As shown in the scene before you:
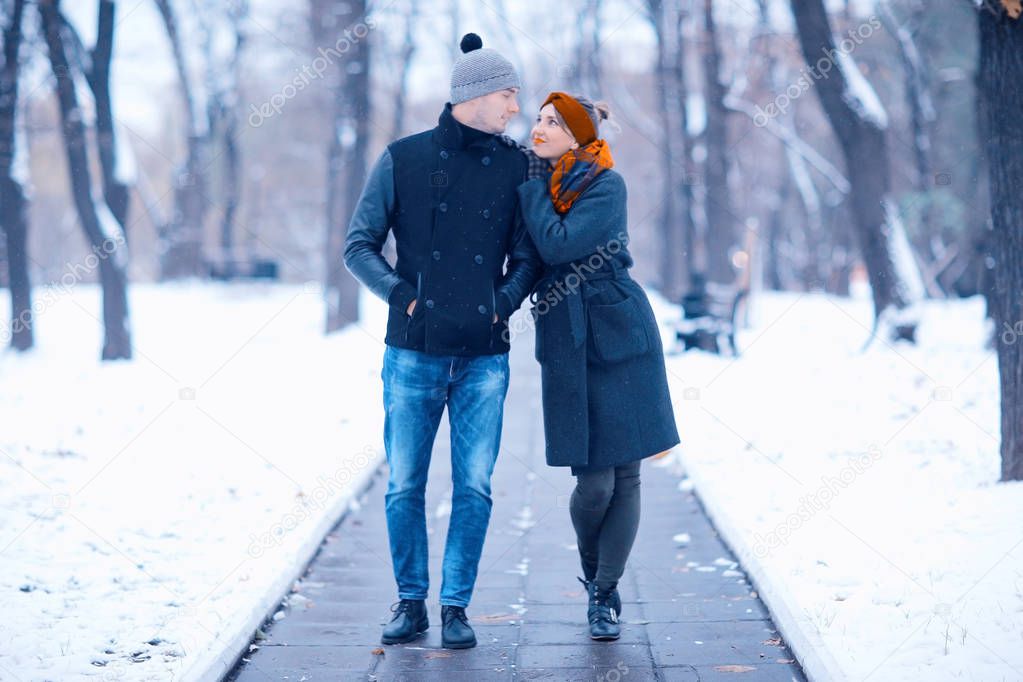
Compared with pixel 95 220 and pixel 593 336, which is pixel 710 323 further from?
pixel 593 336

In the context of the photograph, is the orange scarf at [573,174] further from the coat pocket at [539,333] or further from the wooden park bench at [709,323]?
the wooden park bench at [709,323]

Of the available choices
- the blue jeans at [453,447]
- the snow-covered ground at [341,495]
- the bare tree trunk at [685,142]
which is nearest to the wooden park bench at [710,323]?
the snow-covered ground at [341,495]

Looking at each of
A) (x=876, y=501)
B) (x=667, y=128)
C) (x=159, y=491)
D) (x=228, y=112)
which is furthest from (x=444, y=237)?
(x=228, y=112)

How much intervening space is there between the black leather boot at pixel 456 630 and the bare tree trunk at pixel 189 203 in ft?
89.4

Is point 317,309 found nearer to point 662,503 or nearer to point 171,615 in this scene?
point 662,503

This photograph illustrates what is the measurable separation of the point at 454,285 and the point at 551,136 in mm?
662

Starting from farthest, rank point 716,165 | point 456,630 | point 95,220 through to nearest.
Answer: point 716,165, point 95,220, point 456,630

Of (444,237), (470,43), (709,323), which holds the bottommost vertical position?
(709,323)

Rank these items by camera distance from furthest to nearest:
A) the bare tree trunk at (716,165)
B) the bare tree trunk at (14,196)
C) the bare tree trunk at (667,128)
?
the bare tree trunk at (667,128)
the bare tree trunk at (716,165)
the bare tree trunk at (14,196)

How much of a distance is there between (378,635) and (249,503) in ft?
7.59

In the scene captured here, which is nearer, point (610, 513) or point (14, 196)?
point (610, 513)

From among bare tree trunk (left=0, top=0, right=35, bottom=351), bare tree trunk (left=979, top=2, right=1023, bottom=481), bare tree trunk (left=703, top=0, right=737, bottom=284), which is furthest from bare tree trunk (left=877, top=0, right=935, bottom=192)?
bare tree trunk (left=979, top=2, right=1023, bottom=481)

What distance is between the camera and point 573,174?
4305mm

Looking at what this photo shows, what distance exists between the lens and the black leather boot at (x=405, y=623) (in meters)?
4.55
